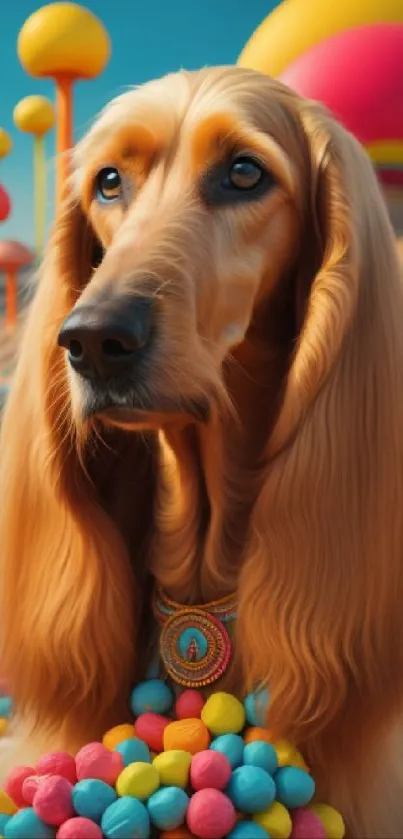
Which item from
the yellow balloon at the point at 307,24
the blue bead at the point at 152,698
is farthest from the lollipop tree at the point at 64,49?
the blue bead at the point at 152,698

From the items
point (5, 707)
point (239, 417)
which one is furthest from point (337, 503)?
point (5, 707)

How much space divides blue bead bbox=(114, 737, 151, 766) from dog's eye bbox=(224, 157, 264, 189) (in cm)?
71

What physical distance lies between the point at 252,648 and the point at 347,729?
157 mm

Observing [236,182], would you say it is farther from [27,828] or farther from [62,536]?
[27,828]

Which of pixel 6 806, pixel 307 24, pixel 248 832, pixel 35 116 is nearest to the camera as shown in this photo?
pixel 248 832

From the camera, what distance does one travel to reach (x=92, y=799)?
1.11m

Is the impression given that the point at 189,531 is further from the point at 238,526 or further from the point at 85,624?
the point at 85,624

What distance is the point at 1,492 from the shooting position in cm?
141

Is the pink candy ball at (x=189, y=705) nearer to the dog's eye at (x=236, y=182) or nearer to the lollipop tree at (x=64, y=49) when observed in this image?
the dog's eye at (x=236, y=182)

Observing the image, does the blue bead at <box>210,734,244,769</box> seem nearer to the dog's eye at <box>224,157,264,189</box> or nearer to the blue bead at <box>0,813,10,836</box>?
the blue bead at <box>0,813,10,836</box>

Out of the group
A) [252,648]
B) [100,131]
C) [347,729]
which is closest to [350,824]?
[347,729]

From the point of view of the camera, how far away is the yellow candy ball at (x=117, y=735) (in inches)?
49.8

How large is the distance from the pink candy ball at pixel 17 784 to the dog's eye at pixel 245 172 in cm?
78

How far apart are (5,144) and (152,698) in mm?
5039
